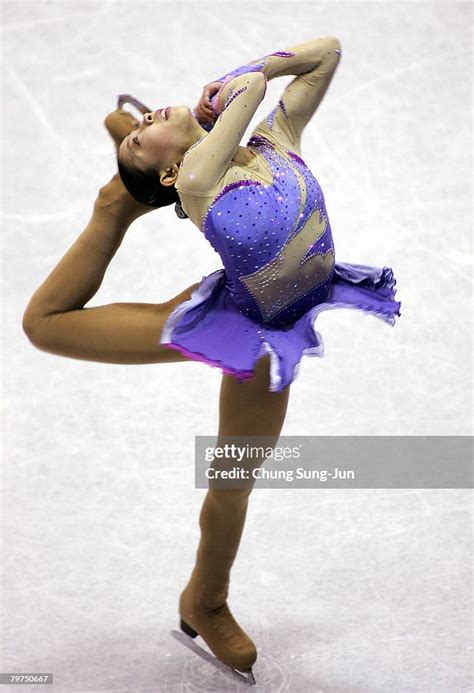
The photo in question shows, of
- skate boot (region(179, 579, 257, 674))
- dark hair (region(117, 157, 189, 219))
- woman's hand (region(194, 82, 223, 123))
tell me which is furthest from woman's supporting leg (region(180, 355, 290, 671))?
woman's hand (region(194, 82, 223, 123))

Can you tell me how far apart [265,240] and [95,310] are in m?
0.49

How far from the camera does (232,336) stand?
2910mm

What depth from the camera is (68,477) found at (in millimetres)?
4027

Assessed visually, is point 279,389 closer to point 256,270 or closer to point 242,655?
point 256,270

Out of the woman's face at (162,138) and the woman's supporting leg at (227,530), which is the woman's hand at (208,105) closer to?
the woman's face at (162,138)

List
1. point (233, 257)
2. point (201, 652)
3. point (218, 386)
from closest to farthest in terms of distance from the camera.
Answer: point (233, 257) < point (201, 652) < point (218, 386)

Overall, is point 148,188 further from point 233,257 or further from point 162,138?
point 233,257

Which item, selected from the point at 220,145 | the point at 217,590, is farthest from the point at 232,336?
the point at 217,590

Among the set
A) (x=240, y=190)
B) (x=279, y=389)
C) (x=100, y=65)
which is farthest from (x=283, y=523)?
(x=100, y=65)

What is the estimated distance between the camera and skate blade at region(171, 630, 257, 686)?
3376 mm

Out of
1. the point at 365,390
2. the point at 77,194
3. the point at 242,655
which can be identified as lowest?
the point at 242,655

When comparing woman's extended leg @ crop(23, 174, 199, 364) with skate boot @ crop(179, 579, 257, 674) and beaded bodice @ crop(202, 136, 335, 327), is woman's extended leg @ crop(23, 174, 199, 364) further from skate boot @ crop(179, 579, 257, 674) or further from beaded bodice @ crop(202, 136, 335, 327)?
skate boot @ crop(179, 579, 257, 674)

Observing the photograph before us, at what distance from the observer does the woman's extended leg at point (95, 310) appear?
9.77 ft

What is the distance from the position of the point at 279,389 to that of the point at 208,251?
2198 millimetres
